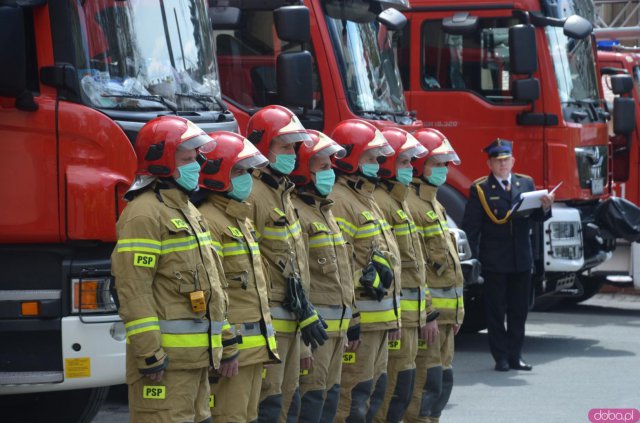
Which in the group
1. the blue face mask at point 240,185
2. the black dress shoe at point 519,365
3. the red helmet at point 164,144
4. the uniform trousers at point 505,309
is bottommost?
the black dress shoe at point 519,365

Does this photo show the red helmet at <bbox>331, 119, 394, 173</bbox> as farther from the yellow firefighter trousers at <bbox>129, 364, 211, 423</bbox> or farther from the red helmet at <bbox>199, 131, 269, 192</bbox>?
the yellow firefighter trousers at <bbox>129, 364, 211, 423</bbox>

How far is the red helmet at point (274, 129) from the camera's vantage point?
24.0 ft

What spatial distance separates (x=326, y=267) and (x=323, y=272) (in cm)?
4

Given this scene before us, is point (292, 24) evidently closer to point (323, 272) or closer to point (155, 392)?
point (323, 272)

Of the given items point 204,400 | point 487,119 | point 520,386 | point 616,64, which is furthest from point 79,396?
point 616,64

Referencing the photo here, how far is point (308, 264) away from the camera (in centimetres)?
734

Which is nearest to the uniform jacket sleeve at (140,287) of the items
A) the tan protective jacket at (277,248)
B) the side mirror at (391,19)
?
the tan protective jacket at (277,248)

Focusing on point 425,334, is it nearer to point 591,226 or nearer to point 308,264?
point 308,264

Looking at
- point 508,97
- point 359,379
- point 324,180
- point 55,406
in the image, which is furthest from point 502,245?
point 55,406

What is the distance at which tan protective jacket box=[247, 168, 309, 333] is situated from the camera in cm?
707

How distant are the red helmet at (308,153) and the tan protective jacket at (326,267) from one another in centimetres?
9

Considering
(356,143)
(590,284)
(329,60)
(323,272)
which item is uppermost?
(329,60)

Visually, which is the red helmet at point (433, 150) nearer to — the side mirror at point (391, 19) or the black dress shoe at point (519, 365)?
the side mirror at point (391, 19)

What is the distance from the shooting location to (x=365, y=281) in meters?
7.96
